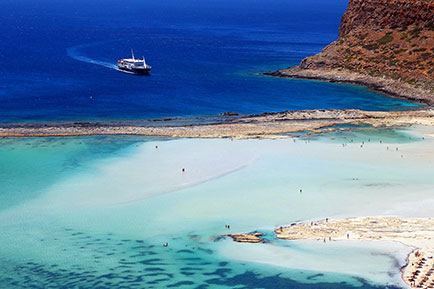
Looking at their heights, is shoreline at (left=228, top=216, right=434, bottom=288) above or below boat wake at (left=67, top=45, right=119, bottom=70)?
below

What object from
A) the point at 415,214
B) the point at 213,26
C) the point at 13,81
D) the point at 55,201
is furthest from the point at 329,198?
the point at 213,26

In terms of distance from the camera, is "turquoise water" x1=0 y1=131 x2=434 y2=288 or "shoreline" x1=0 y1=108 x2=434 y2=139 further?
"shoreline" x1=0 y1=108 x2=434 y2=139

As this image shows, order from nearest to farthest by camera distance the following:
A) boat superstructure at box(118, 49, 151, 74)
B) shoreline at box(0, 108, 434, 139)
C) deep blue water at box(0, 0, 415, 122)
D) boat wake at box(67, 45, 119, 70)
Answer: shoreline at box(0, 108, 434, 139) → deep blue water at box(0, 0, 415, 122) → boat superstructure at box(118, 49, 151, 74) → boat wake at box(67, 45, 119, 70)

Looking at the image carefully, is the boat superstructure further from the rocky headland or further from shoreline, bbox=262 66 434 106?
the rocky headland

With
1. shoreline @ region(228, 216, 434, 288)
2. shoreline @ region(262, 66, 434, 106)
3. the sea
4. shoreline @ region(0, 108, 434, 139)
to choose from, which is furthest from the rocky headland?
shoreline @ region(228, 216, 434, 288)

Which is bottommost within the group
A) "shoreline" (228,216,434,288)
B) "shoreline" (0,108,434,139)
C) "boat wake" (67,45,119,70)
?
"shoreline" (228,216,434,288)

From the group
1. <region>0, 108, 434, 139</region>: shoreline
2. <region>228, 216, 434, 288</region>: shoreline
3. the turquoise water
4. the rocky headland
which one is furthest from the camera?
the rocky headland

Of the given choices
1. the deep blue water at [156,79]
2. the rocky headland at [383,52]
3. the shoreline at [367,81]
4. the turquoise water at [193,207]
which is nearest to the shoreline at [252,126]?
the turquoise water at [193,207]

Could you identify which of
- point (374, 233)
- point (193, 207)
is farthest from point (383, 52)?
point (374, 233)

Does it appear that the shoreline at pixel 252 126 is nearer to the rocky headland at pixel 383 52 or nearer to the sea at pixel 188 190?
the sea at pixel 188 190
